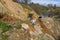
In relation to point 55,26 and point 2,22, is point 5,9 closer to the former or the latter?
point 2,22

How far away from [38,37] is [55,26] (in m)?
6.51

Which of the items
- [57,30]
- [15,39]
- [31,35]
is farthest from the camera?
[57,30]

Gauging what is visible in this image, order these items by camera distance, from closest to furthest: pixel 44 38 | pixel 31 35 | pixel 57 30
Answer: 1. pixel 31 35
2. pixel 44 38
3. pixel 57 30

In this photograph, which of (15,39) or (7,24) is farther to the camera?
(7,24)

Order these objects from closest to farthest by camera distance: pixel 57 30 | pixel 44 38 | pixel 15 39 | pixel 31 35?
pixel 15 39
pixel 31 35
pixel 44 38
pixel 57 30

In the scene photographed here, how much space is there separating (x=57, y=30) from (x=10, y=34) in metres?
8.16

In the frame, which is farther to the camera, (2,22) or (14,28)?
(2,22)

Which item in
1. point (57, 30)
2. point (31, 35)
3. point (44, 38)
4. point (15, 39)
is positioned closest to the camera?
point (15, 39)

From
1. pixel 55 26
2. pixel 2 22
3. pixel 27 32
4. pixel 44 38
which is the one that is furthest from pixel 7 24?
pixel 55 26

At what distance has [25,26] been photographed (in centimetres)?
1130

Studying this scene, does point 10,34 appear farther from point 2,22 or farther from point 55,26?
point 55,26

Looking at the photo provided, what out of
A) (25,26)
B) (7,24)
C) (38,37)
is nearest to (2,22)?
(7,24)

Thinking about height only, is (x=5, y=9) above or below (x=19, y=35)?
above

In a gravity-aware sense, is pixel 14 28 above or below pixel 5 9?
below
